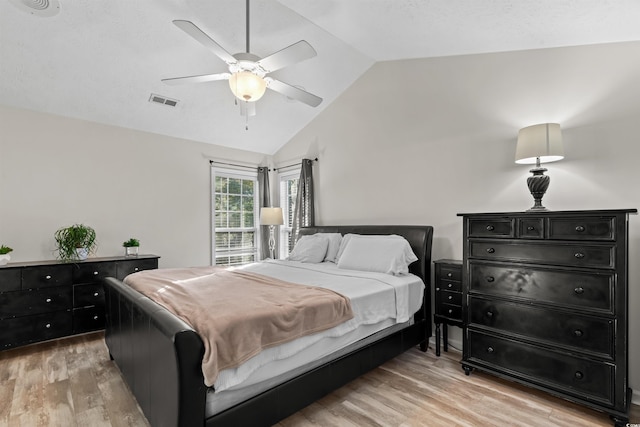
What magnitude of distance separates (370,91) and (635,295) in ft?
10.8

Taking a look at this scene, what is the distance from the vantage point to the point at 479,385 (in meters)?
2.47

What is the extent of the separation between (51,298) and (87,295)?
1.02 ft

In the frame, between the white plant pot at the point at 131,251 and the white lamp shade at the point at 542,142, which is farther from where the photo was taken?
the white plant pot at the point at 131,251

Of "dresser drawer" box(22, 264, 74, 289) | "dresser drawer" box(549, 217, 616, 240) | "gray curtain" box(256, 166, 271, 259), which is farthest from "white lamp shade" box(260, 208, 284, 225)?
"dresser drawer" box(549, 217, 616, 240)

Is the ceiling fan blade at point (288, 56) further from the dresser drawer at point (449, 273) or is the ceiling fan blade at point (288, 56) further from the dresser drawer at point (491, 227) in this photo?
the dresser drawer at point (449, 273)

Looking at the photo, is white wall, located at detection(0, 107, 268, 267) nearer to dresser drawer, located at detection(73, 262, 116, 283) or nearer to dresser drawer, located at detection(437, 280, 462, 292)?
dresser drawer, located at detection(73, 262, 116, 283)

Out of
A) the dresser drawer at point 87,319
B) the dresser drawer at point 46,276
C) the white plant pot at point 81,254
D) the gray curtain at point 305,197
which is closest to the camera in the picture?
the dresser drawer at point 46,276

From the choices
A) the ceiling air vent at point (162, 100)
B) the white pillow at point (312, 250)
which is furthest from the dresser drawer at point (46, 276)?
the white pillow at point (312, 250)

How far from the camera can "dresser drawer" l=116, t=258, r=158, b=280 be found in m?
3.73

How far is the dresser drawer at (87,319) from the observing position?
3.43m

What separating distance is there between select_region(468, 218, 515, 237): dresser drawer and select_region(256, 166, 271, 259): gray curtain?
3623 millimetres

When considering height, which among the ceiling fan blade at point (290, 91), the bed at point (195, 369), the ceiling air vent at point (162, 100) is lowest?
the bed at point (195, 369)

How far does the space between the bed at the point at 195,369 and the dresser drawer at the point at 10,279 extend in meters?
1.11

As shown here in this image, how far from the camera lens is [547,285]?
2250 mm
